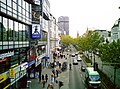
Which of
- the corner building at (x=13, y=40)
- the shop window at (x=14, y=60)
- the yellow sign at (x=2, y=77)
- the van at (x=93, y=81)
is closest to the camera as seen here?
the yellow sign at (x=2, y=77)

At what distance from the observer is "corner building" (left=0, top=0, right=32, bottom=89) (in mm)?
28047

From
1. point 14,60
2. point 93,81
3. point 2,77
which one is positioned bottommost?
point 93,81

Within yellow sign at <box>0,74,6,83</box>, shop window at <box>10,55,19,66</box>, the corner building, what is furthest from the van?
yellow sign at <box>0,74,6,83</box>

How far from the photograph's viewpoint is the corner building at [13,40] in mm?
28047

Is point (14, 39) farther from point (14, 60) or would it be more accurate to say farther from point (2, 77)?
point (2, 77)

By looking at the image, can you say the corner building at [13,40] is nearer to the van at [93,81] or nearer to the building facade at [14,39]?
the building facade at [14,39]

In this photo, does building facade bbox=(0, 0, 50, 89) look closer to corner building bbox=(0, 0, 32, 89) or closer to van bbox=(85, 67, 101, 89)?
corner building bbox=(0, 0, 32, 89)

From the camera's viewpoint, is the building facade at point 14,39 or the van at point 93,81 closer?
the building facade at point 14,39

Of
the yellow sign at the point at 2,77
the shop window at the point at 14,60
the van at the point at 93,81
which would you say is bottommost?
the van at the point at 93,81

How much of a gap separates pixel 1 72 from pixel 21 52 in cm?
1048

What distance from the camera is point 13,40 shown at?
104 feet

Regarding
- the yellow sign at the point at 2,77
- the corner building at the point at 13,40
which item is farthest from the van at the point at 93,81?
the yellow sign at the point at 2,77

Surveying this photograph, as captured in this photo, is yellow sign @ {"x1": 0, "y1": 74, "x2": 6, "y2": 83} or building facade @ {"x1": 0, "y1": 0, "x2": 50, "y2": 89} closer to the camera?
yellow sign @ {"x1": 0, "y1": 74, "x2": 6, "y2": 83}

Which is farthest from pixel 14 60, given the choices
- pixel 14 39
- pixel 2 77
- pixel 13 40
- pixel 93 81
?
pixel 93 81
